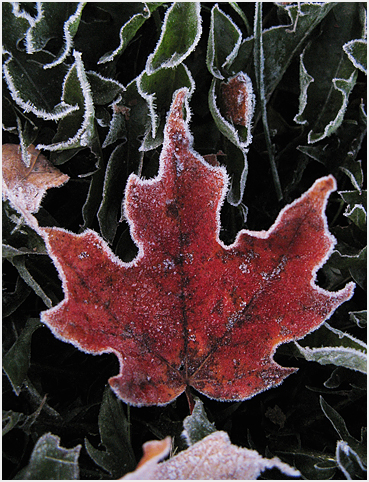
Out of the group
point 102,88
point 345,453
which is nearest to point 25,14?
point 102,88

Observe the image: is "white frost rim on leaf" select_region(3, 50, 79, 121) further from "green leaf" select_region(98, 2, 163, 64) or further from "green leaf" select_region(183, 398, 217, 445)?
"green leaf" select_region(183, 398, 217, 445)

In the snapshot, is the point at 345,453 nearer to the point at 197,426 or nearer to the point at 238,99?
the point at 197,426

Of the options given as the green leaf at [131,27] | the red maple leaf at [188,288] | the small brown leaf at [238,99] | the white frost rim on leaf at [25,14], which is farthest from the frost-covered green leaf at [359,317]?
the white frost rim on leaf at [25,14]

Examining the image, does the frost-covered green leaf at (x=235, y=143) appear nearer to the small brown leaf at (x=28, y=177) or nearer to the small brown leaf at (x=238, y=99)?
the small brown leaf at (x=238, y=99)

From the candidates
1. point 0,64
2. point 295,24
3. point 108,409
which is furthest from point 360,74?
point 108,409

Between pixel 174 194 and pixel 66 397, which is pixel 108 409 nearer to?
pixel 66 397

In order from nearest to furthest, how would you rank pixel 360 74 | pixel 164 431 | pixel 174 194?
pixel 174 194 → pixel 164 431 → pixel 360 74

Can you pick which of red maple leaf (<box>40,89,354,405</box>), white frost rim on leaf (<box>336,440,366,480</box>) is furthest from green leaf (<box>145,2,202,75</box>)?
white frost rim on leaf (<box>336,440,366,480</box>)
